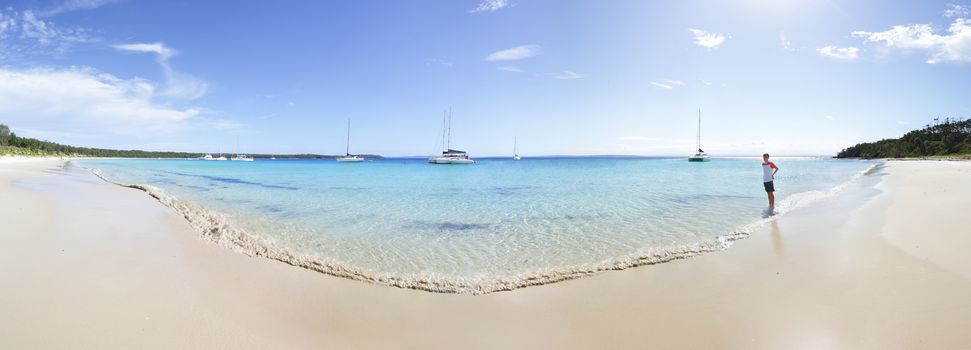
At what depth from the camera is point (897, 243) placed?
7.60 meters

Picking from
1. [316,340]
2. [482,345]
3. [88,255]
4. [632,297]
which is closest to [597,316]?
[632,297]

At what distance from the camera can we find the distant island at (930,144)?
80.7m

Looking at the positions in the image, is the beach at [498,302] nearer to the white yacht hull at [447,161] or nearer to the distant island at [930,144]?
the white yacht hull at [447,161]

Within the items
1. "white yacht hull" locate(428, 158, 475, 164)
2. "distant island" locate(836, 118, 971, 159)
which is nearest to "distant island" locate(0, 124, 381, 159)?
"white yacht hull" locate(428, 158, 475, 164)

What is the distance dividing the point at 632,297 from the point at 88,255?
8.95m

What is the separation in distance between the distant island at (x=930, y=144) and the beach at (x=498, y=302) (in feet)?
339

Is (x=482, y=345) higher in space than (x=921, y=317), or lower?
lower

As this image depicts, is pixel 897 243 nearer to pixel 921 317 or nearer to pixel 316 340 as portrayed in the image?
pixel 921 317

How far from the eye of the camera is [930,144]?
3438 inches

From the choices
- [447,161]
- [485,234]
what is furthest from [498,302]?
[447,161]

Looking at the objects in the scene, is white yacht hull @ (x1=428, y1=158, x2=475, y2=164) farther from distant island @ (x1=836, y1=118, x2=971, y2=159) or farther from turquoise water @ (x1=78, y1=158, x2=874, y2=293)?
distant island @ (x1=836, y1=118, x2=971, y2=159)

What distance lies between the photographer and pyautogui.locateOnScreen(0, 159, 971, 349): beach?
4020 millimetres

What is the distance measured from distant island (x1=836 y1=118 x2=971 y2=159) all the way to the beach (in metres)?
103

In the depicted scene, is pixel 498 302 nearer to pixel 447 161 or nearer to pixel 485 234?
pixel 485 234
